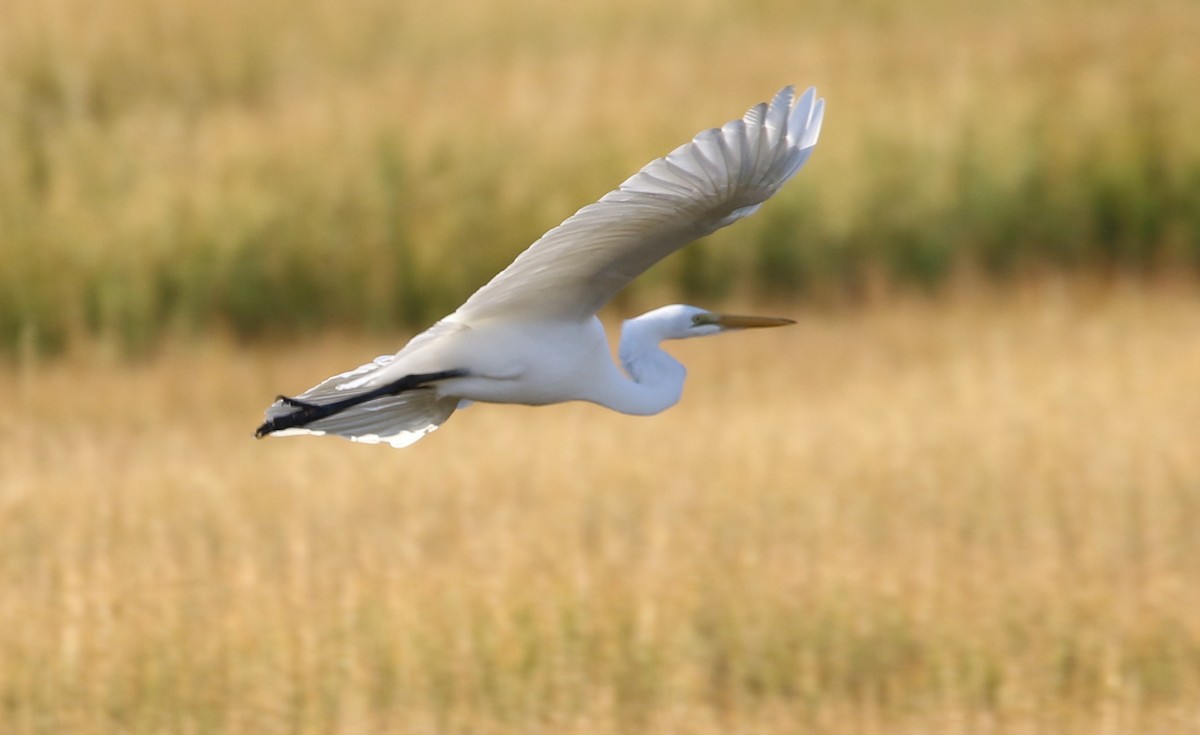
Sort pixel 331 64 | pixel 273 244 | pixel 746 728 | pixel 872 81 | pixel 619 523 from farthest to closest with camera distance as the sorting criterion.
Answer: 1. pixel 331 64
2. pixel 872 81
3. pixel 273 244
4. pixel 619 523
5. pixel 746 728

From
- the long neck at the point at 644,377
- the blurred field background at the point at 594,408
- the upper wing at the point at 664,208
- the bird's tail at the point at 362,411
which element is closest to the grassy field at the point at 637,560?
the blurred field background at the point at 594,408

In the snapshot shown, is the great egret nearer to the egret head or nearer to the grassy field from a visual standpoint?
the egret head

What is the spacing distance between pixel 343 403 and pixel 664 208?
92cm

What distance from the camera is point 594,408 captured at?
28.0 ft

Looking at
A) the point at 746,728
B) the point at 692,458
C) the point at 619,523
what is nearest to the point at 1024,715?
the point at 746,728

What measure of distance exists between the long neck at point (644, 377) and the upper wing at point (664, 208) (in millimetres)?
258

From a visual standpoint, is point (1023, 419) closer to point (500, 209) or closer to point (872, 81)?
point (500, 209)

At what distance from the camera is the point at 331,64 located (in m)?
11.8

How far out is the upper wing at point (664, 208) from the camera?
10.5 feet

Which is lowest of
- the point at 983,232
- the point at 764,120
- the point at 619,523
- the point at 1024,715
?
the point at 1024,715

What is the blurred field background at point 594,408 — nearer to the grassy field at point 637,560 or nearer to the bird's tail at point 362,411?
the grassy field at point 637,560

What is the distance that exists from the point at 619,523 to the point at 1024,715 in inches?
74.3

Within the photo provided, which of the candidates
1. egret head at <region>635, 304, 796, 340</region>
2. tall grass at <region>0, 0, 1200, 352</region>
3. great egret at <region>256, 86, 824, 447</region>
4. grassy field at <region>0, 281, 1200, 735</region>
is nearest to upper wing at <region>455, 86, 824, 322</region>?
great egret at <region>256, 86, 824, 447</region>

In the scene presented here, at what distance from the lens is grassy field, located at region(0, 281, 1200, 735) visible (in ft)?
15.2
